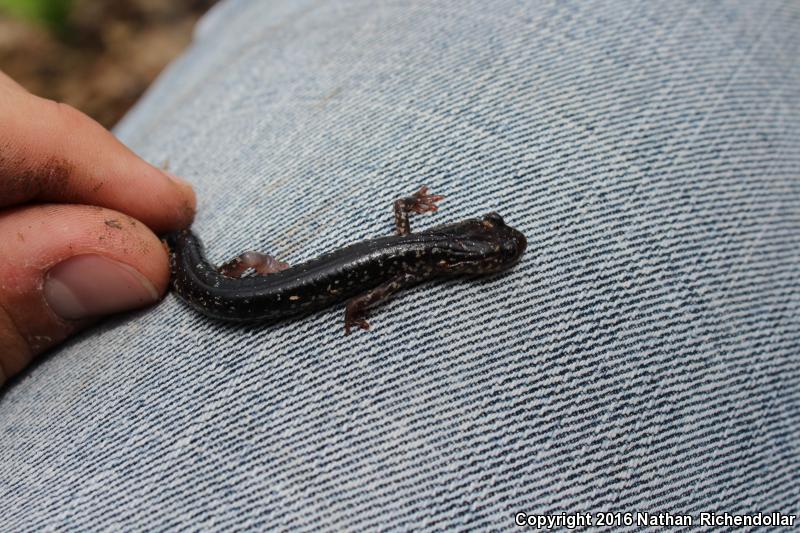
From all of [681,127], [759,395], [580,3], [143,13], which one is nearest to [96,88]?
[143,13]

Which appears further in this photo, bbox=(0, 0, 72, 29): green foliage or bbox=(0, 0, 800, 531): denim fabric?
bbox=(0, 0, 72, 29): green foliage

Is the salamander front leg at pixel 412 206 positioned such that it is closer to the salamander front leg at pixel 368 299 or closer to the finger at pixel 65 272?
the salamander front leg at pixel 368 299

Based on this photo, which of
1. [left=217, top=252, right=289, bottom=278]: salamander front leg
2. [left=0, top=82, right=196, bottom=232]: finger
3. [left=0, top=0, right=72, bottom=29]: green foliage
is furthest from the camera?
[left=0, top=0, right=72, bottom=29]: green foliage

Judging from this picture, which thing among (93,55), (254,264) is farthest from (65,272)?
(93,55)

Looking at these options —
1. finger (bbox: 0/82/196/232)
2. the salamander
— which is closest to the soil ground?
finger (bbox: 0/82/196/232)

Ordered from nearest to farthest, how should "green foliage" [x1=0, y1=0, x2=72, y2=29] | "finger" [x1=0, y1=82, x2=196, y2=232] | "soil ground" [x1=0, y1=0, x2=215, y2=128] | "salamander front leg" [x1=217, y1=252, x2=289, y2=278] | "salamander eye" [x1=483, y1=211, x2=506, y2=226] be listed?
"finger" [x1=0, y1=82, x2=196, y2=232] → "salamander eye" [x1=483, y1=211, x2=506, y2=226] → "salamander front leg" [x1=217, y1=252, x2=289, y2=278] → "green foliage" [x1=0, y1=0, x2=72, y2=29] → "soil ground" [x1=0, y1=0, x2=215, y2=128]

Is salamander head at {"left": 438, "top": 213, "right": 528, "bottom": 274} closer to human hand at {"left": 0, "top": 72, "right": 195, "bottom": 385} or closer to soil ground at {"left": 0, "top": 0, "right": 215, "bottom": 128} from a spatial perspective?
human hand at {"left": 0, "top": 72, "right": 195, "bottom": 385}

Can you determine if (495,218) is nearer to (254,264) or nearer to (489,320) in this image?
(489,320)
